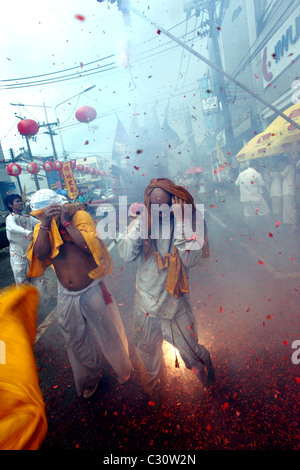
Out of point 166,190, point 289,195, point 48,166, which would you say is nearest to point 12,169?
point 48,166

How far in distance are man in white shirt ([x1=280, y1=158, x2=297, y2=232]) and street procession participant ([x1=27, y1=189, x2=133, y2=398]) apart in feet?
22.1

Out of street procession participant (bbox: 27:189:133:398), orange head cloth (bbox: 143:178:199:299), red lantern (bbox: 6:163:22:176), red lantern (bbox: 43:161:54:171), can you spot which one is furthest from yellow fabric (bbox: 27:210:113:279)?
red lantern (bbox: 43:161:54:171)

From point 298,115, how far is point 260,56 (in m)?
10.3

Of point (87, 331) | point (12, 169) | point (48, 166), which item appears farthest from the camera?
point (48, 166)

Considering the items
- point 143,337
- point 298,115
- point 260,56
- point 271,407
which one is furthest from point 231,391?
point 260,56

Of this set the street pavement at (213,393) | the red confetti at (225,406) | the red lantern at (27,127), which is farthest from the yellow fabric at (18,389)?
the red lantern at (27,127)

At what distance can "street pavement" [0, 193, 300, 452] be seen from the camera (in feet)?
6.88

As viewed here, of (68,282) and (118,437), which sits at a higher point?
(68,282)

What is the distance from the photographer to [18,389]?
895mm

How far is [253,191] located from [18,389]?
27.0 ft

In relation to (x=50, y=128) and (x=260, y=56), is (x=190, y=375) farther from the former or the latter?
(x=50, y=128)

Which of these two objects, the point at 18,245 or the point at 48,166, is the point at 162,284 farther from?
the point at 48,166

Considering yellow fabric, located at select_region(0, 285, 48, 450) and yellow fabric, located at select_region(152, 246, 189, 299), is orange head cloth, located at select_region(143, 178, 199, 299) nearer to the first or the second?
yellow fabric, located at select_region(152, 246, 189, 299)

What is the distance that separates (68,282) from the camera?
2.57 m
